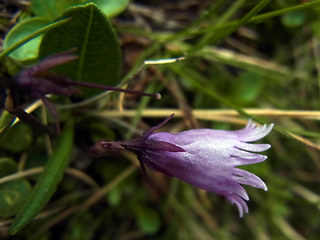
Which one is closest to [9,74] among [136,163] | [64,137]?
[64,137]

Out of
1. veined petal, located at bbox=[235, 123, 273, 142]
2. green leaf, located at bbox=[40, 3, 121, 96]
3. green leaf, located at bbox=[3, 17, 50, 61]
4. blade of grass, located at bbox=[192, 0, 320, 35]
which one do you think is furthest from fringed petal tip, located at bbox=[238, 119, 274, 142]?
green leaf, located at bbox=[3, 17, 50, 61]

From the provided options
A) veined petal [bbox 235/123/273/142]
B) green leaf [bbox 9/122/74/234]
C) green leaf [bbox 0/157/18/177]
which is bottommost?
green leaf [bbox 0/157/18/177]

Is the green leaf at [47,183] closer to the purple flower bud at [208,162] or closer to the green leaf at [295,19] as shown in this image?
the purple flower bud at [208,162]

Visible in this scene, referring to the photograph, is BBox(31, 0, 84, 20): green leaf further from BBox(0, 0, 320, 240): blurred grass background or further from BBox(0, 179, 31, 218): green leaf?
BBox(0, 179, 31, 218): green leaf

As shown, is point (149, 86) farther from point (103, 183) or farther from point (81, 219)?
point (81, 219)

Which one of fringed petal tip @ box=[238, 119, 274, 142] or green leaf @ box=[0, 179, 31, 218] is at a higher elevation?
fringed petal tip @ box=[238, 119, 274, 142]

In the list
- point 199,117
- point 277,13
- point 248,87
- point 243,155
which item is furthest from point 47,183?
point 248,87
